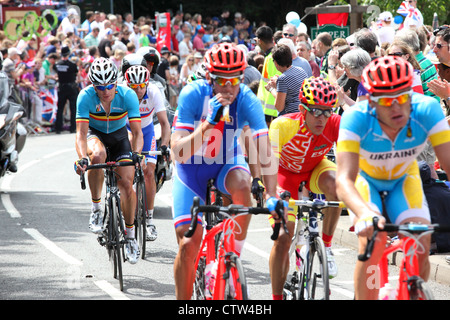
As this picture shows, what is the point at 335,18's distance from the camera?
17016 mm

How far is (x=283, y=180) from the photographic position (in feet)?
24.3

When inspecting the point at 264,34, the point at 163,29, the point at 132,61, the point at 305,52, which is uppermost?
the point at 163,29

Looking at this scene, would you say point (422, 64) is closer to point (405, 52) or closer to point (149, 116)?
point (405, 52)

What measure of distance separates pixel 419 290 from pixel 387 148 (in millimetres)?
978

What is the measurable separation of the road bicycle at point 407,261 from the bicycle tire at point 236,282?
90 cm

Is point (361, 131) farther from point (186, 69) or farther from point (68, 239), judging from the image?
point (186, 69)

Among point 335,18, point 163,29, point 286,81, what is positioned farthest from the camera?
point 163,29

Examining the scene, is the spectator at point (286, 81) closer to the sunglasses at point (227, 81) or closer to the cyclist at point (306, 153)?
the cyclist at point (306, 153)

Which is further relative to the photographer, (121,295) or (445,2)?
(445,2)

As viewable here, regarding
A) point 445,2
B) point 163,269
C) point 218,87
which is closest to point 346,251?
point 163,269

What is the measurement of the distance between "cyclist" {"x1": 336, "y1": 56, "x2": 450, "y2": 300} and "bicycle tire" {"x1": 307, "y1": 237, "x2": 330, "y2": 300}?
53cm

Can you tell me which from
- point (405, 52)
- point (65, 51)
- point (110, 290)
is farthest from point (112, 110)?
point (65, 51)
